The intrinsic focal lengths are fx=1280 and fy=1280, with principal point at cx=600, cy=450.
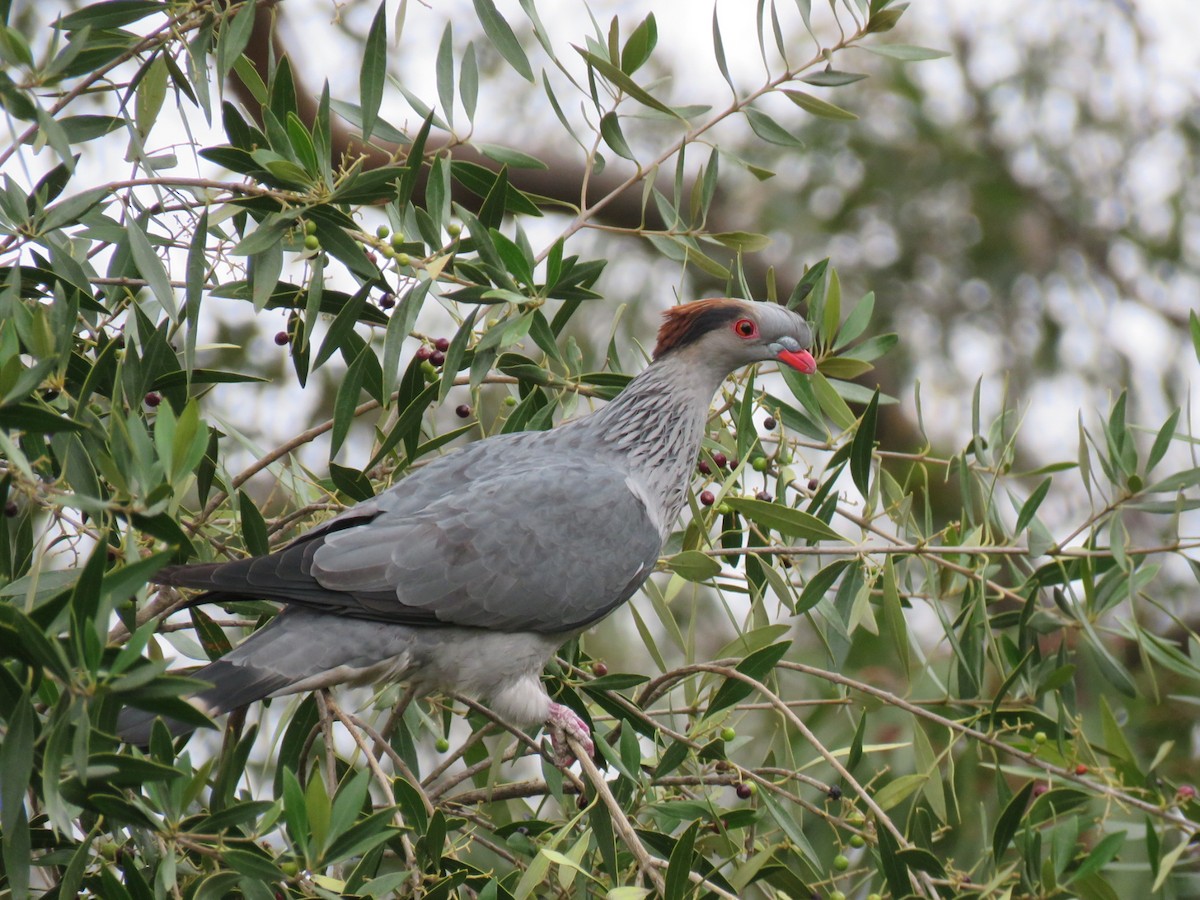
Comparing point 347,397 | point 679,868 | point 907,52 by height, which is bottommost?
point 679,868

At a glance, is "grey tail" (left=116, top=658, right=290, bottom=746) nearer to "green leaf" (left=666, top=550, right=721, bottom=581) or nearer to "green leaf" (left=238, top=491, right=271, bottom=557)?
"green leaf" (left=238, top=491, right=271, bottom=557)

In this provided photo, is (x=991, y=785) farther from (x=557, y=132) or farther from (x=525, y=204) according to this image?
(x=557, y=132)

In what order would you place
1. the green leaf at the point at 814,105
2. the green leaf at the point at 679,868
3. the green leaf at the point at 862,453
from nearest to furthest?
the green leaf at the point at 679,868 < the green leaf at the point at 862,453 < the green leaf at the point at 814,105

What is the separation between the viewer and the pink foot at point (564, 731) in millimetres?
3174

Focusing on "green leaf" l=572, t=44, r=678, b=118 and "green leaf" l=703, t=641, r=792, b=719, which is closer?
"green leaf" l=703, t=641, r=792, b=719

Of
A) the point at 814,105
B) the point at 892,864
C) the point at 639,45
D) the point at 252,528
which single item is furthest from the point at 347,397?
the point at 892,864

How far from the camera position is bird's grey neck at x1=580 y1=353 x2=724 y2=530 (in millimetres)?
3670

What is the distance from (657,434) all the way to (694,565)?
2.72 ft

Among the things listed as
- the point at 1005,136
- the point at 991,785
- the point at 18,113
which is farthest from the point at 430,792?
the point at 1005,136

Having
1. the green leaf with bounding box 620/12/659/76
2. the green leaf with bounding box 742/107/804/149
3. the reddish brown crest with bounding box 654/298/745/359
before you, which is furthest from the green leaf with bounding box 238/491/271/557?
the green leaf with bounding box 742/107/804/149

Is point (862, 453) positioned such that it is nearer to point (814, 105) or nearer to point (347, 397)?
point (814, 105)

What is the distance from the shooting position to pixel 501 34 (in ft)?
10.1

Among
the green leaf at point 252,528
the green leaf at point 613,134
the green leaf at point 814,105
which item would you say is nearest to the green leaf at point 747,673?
the green leaf at point 252,528

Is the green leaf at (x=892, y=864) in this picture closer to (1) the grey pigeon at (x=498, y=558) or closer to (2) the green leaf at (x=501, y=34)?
(1) the grey pigeon at (x=498, y=558)
